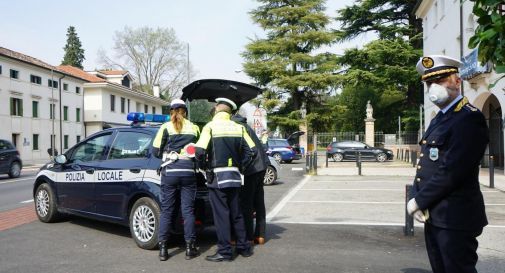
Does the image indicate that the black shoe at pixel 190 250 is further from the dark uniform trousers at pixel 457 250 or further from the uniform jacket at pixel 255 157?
the dark uniform trousers at pixel 457 250

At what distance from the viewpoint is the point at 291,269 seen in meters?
5.31

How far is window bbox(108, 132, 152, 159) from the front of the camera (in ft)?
21.4

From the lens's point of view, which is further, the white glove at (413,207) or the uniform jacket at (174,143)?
the uniform jacket at (174,143)

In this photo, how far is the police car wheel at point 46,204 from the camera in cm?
773

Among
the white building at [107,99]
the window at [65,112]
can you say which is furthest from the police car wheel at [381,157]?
the window at [65,112]

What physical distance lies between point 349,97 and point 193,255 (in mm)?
58007

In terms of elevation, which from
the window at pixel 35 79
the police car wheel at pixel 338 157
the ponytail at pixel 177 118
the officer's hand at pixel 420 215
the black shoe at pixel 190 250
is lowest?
the police car wheel at pixel 338 157

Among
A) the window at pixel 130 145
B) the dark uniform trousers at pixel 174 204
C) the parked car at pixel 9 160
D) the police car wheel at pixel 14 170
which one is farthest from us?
the police car wheel at pixel 14 170

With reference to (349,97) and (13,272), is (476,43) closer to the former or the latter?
(13,272)

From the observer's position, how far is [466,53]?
22047mm

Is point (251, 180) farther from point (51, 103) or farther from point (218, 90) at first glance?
point (51, 103)

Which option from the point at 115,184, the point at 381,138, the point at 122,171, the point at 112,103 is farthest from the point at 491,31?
the point at 112,103

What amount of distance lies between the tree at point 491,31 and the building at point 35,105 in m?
36.5

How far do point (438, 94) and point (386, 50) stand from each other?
1310 inches
